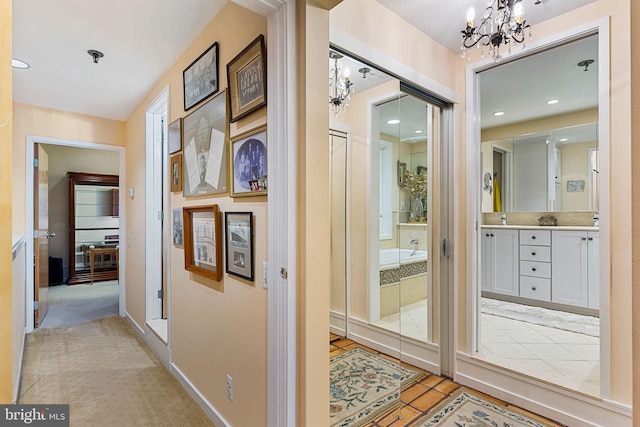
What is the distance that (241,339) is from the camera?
166 cm

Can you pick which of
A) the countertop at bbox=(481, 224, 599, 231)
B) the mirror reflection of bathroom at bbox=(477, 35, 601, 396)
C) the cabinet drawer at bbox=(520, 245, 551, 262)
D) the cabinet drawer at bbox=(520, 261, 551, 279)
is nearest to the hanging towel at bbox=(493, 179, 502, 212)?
the mirror reflection of bathroom at bbox=(477, 35, 601, 396)

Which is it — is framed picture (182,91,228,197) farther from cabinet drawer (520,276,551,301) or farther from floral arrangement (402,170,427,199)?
cabinet drawer (520,276,551,301)

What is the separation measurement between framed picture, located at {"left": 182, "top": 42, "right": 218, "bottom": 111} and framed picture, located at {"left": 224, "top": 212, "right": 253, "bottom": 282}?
0.85 m

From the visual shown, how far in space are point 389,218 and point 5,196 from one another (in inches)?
94.3

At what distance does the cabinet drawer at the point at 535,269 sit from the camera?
4.06 metres

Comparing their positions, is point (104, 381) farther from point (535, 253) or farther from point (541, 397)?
point (535, 253)

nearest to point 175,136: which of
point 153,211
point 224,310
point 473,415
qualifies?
point 153,211

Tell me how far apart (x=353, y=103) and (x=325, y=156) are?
1545mm

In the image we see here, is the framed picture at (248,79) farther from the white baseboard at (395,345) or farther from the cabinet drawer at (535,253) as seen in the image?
the cabinet drawer at (535,253)

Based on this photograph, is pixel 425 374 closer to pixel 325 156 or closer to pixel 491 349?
pixel 491 349

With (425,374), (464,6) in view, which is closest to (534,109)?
(464,6)

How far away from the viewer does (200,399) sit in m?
2.08

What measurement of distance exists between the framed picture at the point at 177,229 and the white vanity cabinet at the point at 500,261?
13.7 ft

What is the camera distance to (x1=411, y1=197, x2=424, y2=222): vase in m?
2.66
